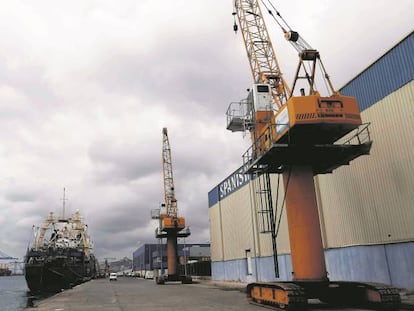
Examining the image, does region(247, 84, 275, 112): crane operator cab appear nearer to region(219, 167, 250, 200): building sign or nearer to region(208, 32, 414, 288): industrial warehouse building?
region(208, 32, 414, 288): industrial warehouse building

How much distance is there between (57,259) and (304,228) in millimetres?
66244

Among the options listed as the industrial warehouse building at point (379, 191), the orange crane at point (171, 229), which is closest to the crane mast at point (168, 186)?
the orange crane at point (171, 229)

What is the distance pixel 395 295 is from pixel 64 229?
110m

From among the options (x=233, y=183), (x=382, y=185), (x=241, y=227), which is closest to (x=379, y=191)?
(x=382, y=185)

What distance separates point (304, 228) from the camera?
19391mm

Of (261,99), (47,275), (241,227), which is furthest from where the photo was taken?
(47,275)

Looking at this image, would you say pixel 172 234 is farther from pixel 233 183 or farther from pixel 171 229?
pixel 233 183

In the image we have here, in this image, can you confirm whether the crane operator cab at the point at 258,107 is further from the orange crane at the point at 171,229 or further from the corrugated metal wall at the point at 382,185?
the orange crane at the point at 171,229

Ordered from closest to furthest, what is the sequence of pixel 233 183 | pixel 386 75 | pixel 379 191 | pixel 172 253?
pixel 386 75 → pixel 379 191 → pixel 233 183 → pixel 172 253

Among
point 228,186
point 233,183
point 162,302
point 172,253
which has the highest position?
point 228,186

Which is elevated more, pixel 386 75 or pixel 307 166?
pixel 386 75

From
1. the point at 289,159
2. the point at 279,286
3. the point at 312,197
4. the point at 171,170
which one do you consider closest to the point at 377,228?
the point at 312,197

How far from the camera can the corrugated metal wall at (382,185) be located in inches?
836

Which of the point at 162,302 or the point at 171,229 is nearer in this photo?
the point at 162,302
